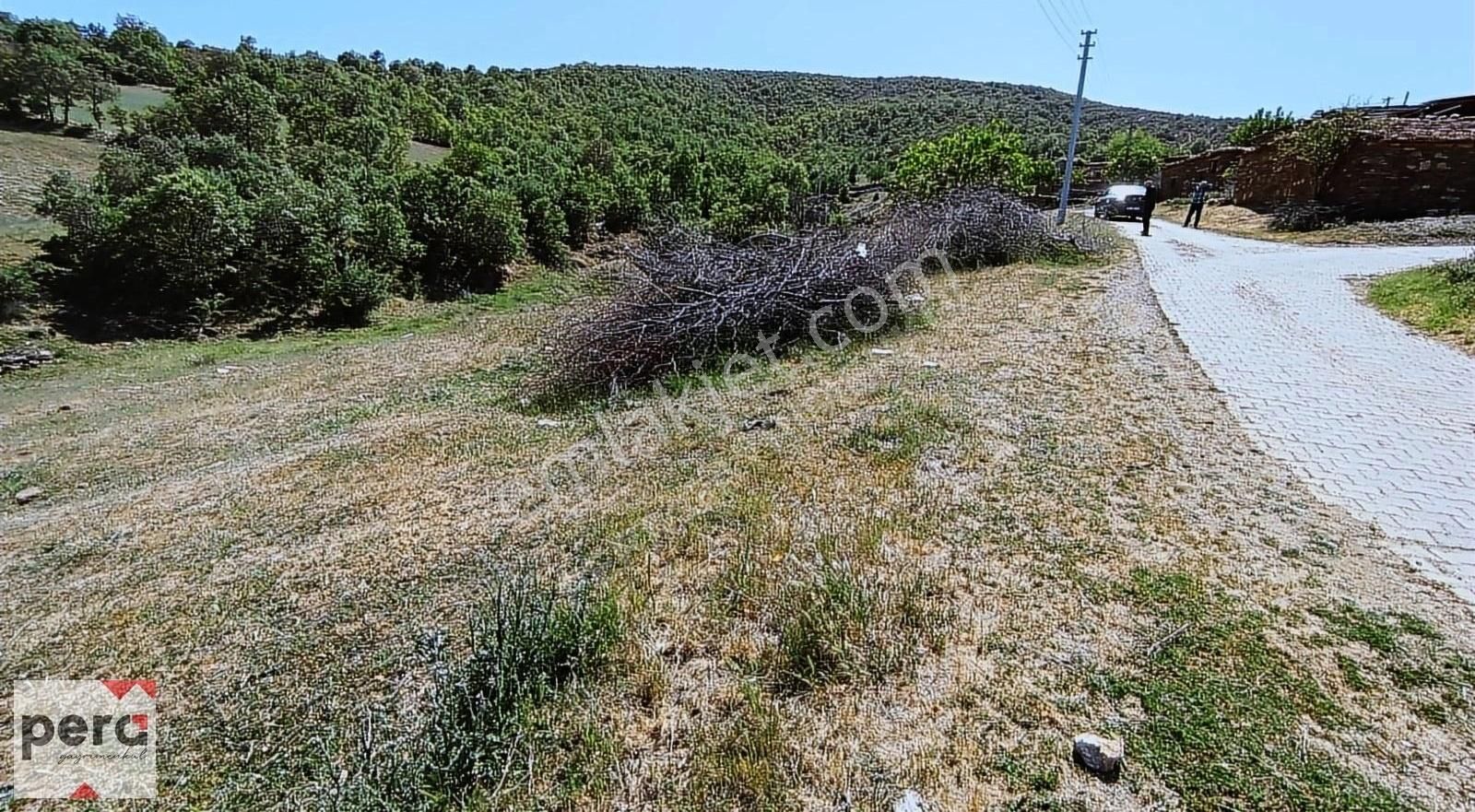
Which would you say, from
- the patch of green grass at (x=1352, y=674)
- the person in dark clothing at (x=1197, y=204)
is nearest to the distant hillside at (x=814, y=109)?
the person in dark clothing at (x=1197, y=204)

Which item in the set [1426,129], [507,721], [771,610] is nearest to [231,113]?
[507,721]

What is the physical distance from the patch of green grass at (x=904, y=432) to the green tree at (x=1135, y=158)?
3060 cm

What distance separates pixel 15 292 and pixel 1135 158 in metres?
38.9

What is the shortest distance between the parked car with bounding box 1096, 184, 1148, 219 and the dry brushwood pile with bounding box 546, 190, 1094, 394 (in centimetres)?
1304

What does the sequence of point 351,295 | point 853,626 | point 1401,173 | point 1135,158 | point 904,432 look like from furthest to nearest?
point 1135,158
point 1401,173
point 351,295
point 904,432
point 853,626

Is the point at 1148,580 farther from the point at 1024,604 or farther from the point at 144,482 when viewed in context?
the point at 144,482

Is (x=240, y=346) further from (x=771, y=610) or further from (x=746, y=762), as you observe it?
(x=746, y=762)

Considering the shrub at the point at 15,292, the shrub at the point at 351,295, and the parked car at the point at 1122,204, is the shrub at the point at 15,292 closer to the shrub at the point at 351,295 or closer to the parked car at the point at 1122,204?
the shrub at the point at 351,295

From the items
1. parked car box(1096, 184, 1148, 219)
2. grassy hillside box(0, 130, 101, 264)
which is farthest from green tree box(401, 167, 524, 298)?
parked car box(1096, 184, 1148, 219)

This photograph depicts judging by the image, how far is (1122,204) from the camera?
63.1 ft

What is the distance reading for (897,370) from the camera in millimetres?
6359

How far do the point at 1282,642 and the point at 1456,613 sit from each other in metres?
0.91

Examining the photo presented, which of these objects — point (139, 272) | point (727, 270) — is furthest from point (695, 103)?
point (727, 270)

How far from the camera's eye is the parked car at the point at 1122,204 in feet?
61.2
